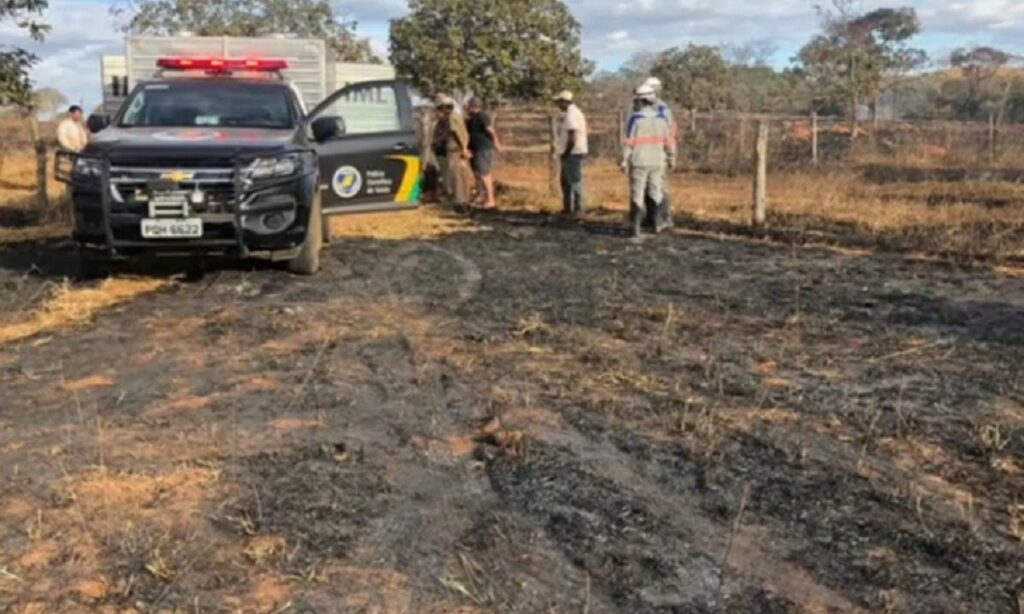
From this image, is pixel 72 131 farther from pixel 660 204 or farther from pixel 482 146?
pixel 660 204

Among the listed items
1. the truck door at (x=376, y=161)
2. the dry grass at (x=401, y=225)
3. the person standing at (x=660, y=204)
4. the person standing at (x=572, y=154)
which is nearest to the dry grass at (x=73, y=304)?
the truck door at (x=376, y=161)

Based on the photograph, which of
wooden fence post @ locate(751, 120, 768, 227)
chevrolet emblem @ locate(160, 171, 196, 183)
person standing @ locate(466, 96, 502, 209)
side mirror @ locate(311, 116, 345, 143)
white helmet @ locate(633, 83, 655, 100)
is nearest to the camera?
chevrolet emblem @ locate(160, 171, 196, 183)

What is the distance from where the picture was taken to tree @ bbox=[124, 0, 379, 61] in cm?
2989

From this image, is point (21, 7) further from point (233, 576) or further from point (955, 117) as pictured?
point (955, 117)

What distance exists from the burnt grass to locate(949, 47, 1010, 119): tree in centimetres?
2860

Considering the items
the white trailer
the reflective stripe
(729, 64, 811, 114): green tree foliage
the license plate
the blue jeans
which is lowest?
the license plate

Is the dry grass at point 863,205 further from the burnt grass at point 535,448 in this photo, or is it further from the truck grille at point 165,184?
the truck grille at point 165,184

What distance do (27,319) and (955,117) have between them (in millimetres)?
34396

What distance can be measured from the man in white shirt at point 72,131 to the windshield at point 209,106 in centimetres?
633

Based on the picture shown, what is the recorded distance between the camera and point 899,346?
6.57 metres

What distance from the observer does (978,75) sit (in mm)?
34094

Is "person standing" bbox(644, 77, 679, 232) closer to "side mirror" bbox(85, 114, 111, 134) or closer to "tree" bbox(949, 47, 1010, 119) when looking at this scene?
"side mirror" bbox(85, 114, 111, 134)

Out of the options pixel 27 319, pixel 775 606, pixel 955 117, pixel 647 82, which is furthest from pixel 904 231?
pixel 955 117

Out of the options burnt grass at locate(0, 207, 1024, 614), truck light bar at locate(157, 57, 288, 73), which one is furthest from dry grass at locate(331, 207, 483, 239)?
burnt grass at locate(0, 207, 1024, 614)
